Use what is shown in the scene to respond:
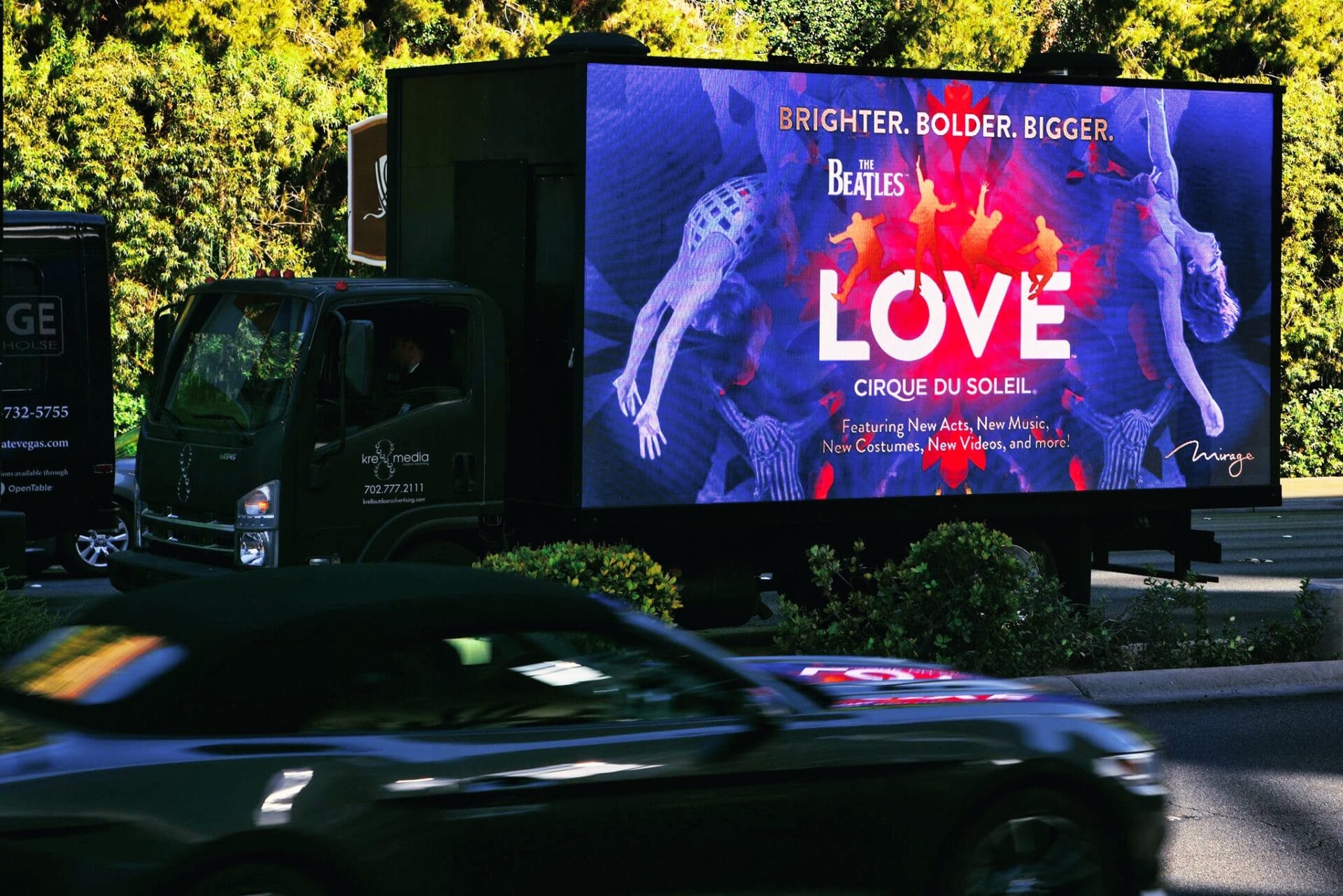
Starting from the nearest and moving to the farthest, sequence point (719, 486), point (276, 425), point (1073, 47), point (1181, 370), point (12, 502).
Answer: point (276, 425)
point (719, 486)
point (1181, 370)
point (12, 502)
point (1073, 47)

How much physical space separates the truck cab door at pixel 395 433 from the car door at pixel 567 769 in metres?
5.95

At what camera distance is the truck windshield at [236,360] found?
1148 cm

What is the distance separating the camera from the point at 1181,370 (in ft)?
45.2

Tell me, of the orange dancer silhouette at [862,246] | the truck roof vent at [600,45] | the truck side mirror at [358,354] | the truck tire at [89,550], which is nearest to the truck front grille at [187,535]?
the truck side mirror at [358,354]

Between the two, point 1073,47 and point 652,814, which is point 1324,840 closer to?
point 652,814

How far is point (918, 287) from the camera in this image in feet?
41.8

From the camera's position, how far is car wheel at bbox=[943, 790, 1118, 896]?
599 cm

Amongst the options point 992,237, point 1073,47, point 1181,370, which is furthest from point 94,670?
point 1073,47

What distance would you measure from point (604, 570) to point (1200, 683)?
3.52 m

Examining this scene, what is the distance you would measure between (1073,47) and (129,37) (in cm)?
2041

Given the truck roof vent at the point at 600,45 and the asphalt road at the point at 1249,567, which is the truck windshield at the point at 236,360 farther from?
the asphalt road at the point at 1249,567

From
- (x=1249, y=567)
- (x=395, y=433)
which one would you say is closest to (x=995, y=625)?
(x=395, y=433)

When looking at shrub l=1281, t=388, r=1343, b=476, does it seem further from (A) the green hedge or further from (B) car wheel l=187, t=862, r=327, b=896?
(B) car wheel l=187, t=862, r=327, b=896

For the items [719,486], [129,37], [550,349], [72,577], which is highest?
[129,37]
